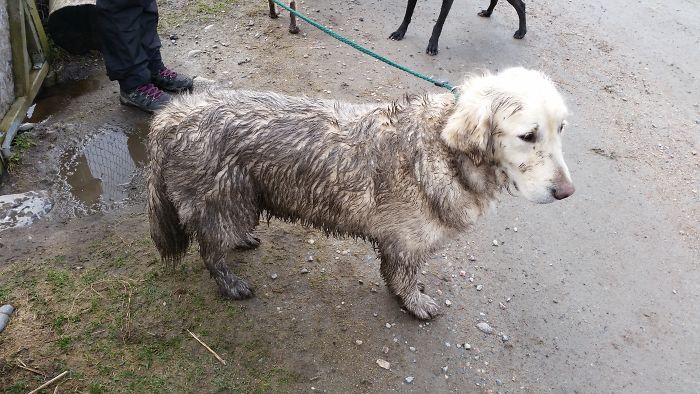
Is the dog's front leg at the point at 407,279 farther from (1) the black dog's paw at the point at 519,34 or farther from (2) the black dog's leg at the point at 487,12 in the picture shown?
(2) the black dog's leg at the point at 487,12

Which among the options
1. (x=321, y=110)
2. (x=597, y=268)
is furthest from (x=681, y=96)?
(x=321, y=110)

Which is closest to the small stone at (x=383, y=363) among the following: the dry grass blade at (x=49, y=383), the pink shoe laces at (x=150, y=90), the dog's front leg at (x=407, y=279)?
the dog's front leg at (x=407, y=279)

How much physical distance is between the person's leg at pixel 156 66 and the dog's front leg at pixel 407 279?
3.46 metres

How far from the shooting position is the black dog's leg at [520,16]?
22.0 feet

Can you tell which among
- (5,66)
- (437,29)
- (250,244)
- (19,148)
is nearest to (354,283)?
(250,244)

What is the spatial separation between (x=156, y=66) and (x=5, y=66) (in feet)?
4.65

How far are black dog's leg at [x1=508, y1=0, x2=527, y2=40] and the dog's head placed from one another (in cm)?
462

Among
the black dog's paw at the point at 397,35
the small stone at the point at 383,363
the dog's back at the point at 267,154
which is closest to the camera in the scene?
the dog's back at the point at 267,154

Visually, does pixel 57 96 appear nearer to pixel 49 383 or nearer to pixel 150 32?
pixel 150 32

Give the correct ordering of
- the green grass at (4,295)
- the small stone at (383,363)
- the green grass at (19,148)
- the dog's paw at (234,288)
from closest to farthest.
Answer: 1. the small stone at (383,363)
2. the green grass at (4,295)
3. the dog's paw at (234,288)
4. the green grass at (19,148)

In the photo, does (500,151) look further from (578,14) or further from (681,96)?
(578,14)

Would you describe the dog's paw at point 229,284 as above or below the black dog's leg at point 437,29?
below

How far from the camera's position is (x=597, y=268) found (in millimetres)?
4141

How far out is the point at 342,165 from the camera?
2.98 meters
